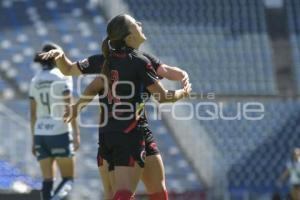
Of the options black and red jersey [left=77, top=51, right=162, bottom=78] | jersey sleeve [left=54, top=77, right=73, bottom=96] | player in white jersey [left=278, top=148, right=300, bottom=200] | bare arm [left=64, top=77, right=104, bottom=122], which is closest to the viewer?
bare arm [left=64, top=77, right=104, bottom=122]

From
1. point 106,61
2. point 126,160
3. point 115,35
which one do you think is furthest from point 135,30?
point 126,160

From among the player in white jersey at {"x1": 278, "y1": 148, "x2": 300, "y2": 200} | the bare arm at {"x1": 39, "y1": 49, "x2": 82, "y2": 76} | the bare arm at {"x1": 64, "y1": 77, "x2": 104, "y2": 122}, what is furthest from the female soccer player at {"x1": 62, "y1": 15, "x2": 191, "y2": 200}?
the player in white jersey at {"x1": 278, "y1": 148, "x2": 300, "y2": 200}

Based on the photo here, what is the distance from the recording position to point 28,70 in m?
12.5

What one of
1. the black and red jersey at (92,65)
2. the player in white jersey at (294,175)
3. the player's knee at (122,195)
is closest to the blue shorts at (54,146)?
the black and red jersey at (92,65)

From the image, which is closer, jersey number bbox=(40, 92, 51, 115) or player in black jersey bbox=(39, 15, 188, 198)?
player in black jersey bbox=(39, 15, 188, 198)

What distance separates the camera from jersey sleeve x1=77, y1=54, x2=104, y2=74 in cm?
532

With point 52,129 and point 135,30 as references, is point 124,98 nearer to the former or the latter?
point 135,30

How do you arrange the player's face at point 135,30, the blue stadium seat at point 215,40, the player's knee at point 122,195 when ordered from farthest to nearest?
the blue stadium seat at point 215,40, the player's face at point 135,30, the player's knee at point 122,195

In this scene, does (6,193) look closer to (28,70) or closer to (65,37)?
(28,70)

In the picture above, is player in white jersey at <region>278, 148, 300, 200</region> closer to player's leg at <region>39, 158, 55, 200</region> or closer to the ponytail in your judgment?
player's leg at <region>39, 158, 55, 200</region>

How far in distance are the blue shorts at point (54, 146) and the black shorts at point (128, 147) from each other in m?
2.64

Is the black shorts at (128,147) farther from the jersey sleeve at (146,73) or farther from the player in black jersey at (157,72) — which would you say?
the jersey sleeve at (146,73)

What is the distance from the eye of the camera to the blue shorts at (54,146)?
782cm

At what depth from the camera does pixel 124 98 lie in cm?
504
